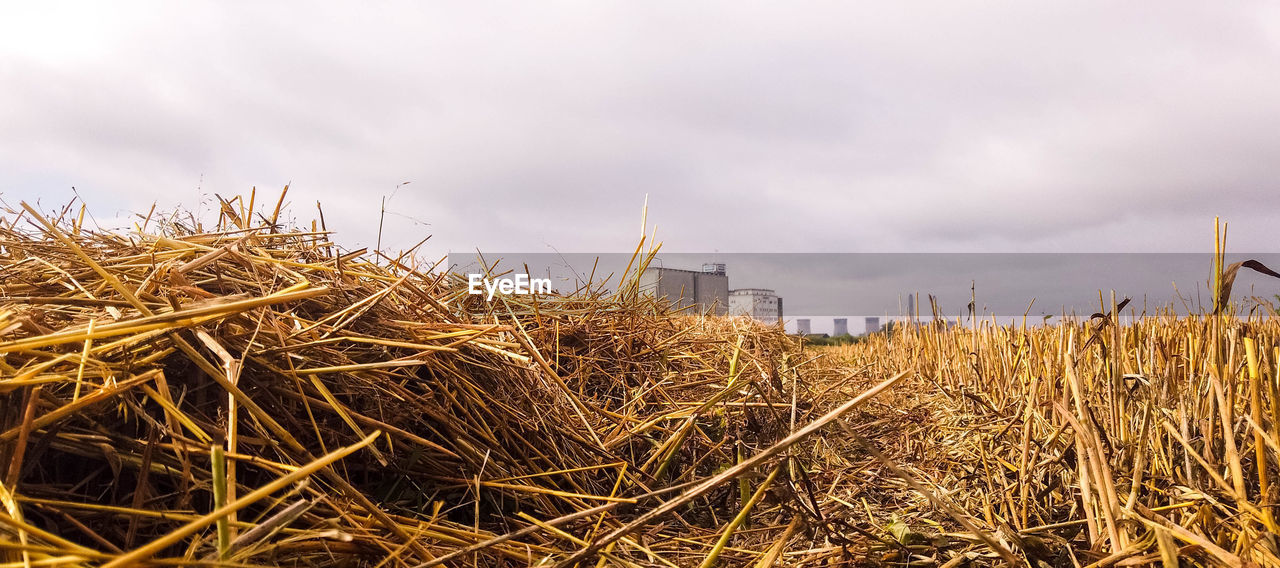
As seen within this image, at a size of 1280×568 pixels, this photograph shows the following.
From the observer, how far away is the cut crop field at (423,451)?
104 cm

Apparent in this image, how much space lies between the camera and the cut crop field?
1.04 meters

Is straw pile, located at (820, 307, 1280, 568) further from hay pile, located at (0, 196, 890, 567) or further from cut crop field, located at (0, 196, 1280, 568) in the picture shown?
hay pile, located at (0, 196, 890, 567)

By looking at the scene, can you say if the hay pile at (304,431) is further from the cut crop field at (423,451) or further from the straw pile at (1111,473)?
the straw pile at (1111,473)

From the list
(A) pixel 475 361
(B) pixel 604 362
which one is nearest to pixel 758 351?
(B) pixel 604 362

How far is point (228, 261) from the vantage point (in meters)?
1.54

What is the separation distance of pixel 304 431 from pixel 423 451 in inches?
9.5

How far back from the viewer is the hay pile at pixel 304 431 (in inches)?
40.0

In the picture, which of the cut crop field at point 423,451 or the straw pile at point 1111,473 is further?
the straw pile at point 1111,473

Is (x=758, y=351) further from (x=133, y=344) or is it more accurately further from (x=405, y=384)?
(x=133, y=344)

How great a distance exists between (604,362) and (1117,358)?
177 cm

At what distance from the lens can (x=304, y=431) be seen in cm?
131

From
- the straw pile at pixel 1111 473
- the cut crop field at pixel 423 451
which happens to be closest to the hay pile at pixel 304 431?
the cut crop field at pixel 423 451

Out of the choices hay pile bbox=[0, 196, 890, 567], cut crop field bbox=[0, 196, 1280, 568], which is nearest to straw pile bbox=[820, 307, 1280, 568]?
cut crop field bbox=[0, 196, 1280, 568]

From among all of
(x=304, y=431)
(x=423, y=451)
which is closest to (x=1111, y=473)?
(x=423, y=451)
